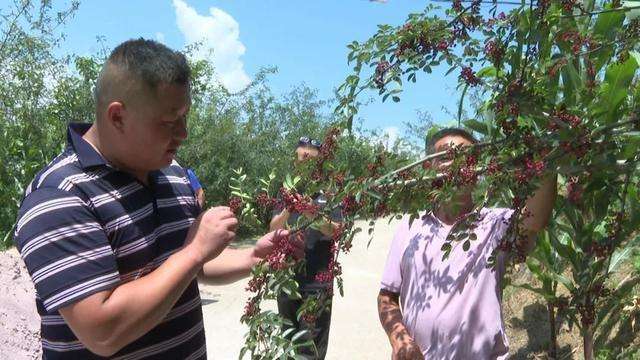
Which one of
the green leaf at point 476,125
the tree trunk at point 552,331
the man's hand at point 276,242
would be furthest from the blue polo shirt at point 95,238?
the tree trunk at point 552,331

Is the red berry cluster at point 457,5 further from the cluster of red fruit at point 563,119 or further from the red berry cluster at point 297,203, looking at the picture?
the red berry cluster at point 297,203

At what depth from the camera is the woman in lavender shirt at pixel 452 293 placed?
2.16 meters

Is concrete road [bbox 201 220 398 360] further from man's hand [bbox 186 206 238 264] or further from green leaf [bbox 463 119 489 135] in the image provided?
man's hand [bbox 186 206 238 264]

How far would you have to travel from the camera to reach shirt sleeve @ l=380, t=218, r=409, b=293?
8.06ft

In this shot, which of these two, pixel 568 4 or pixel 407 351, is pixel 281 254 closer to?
pixel 407 351

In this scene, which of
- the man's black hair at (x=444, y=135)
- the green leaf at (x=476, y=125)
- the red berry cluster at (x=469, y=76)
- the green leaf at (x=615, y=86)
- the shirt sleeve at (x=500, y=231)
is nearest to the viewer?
the red berry cluster at (x=469, y=76)

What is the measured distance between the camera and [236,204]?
5.60 ft

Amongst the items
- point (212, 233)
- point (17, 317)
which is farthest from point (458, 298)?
point (17, 317)

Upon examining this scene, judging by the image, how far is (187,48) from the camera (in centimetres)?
1358

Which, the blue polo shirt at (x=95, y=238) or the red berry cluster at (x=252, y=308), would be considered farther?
the red berry cluster at (x=252, y=308)

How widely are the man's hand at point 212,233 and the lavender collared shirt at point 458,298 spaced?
0.83 meters

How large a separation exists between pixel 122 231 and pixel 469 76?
41.7 inches

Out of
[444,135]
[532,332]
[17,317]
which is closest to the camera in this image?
[444,135]

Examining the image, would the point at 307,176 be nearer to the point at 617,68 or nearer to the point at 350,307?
the point at 617,68
